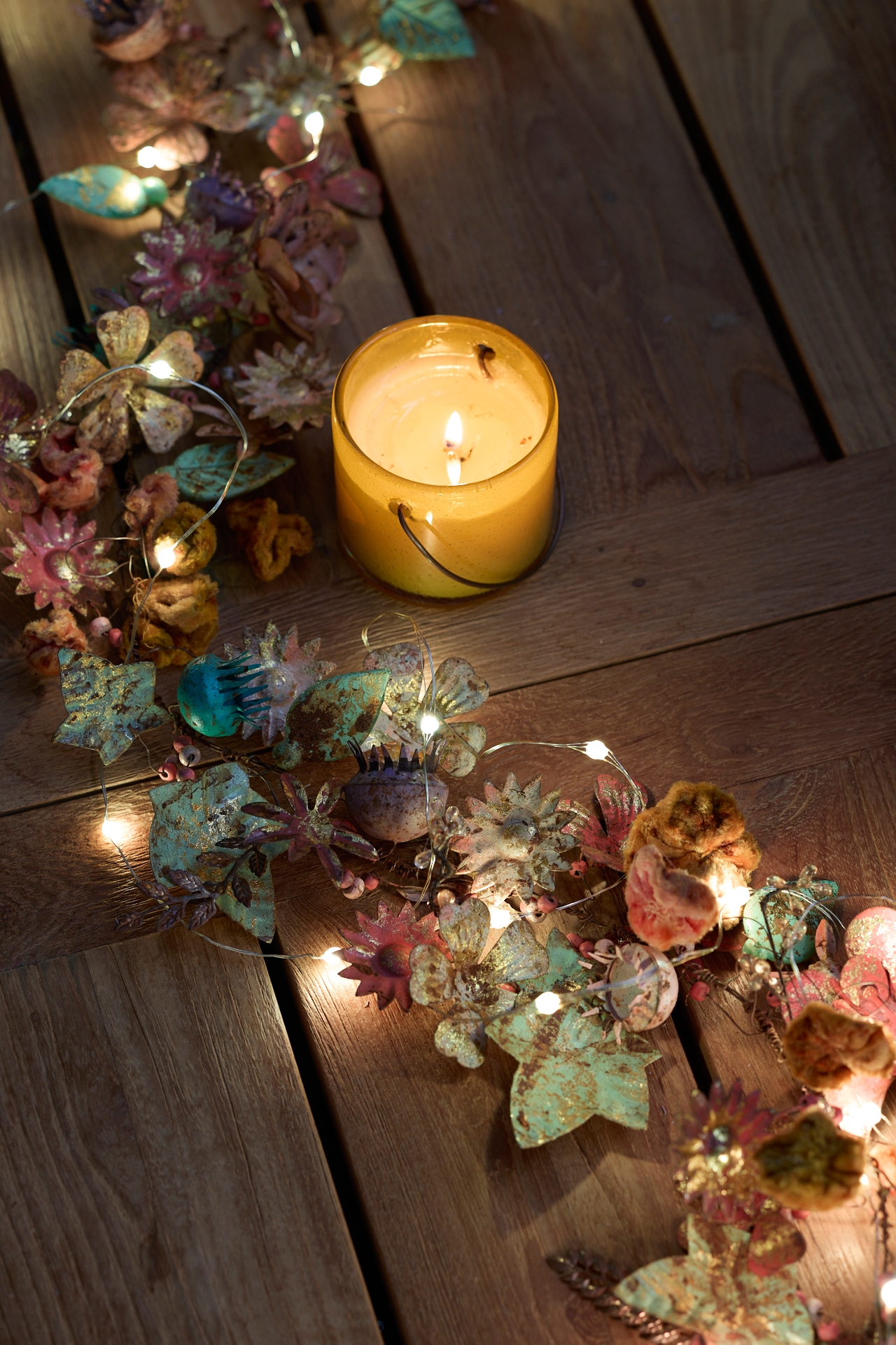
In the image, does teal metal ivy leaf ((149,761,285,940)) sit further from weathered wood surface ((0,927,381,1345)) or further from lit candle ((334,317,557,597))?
lit candle ((334,317,557,597))

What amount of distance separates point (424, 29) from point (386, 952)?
83cm

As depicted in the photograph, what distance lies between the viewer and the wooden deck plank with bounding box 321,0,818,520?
0.92 m

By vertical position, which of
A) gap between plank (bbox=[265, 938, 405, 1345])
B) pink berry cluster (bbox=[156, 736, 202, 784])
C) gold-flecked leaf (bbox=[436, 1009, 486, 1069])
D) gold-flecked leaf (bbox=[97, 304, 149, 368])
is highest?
gold-flecked leaf (bbox=[97, 304, 149, 368])

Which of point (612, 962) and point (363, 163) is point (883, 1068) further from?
point (363, 163)

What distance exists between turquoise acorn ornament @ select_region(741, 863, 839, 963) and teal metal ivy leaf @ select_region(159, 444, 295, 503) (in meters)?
0.47

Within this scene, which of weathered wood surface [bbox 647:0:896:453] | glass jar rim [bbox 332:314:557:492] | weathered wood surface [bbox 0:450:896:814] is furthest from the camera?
weathered wood surface [bbox 647:0:896:453]

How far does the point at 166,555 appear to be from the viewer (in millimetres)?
810

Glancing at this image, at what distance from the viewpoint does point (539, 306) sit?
3.15ft

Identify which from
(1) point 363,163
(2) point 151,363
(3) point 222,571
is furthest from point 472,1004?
(1) point 363,163

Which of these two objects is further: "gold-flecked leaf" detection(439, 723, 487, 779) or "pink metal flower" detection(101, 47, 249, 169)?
"pink metal flower" detection(101, 47, 249, 169)

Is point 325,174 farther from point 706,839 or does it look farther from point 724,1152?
point 724,1152

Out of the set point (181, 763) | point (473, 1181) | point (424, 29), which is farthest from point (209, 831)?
point (424, 29)

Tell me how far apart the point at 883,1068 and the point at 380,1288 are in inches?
13.6

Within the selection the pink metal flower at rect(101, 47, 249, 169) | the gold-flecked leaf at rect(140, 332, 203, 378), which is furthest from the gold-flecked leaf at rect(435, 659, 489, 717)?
the pink metal flower at rect(101, 47, 249, 169)
